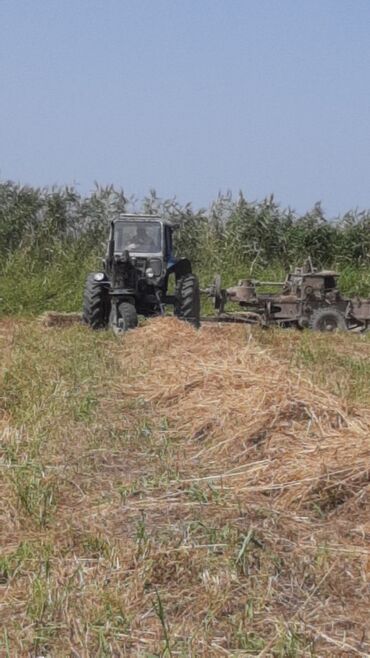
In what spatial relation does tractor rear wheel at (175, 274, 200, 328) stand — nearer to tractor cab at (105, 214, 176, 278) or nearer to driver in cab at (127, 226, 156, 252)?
tractor cab at (105, 214, 176, 278)

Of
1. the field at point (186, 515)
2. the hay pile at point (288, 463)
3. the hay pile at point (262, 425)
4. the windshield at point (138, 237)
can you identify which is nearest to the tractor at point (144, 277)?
the windshield at point (138, 237)

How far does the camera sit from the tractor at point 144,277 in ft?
46.4

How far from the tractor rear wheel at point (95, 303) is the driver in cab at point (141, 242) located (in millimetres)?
740

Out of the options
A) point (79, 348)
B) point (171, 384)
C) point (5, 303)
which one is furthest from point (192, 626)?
point (5, 303)

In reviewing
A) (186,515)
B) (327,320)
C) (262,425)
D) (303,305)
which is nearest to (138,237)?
(303,305)

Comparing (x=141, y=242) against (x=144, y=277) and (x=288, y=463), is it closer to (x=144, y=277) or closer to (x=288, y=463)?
(x=144, y=277)

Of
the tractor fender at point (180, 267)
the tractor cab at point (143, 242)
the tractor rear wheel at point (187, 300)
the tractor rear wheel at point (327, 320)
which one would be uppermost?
the tractor cab at point (143, 242)

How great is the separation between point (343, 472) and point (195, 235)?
1922 centimetres

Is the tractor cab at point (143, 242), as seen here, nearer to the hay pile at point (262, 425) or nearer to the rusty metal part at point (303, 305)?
the rusty metal part at point (303, 305)

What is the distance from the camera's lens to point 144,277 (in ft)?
46.2

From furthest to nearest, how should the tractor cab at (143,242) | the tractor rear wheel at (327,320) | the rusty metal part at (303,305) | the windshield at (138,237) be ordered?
the rusty metal part at (303,305)
the tractor rear wheel at (327,320)
the windshield at (138,237)
the tractor cab at (143,242)

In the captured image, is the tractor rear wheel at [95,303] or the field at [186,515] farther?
the tractor rear wheel at [95,303]

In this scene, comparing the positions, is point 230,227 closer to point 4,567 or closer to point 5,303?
point 5,303

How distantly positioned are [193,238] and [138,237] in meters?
9.27
